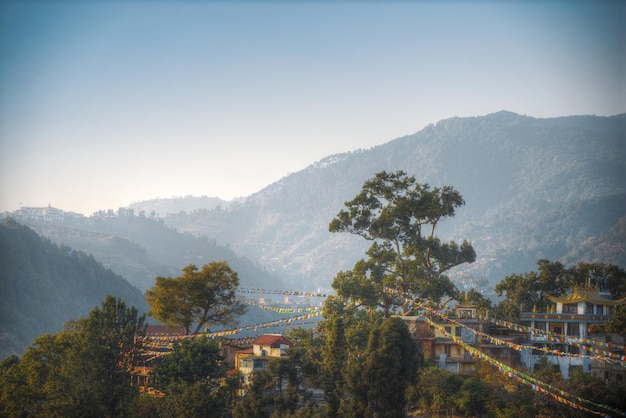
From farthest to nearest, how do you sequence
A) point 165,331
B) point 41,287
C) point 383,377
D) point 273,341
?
point 41,287 → point 165,331 → point 273,341 → point 383,377

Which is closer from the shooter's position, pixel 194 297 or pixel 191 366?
pixel 191 366

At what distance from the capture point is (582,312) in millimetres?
45344

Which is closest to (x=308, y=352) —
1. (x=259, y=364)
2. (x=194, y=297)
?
(x=259, y=364)

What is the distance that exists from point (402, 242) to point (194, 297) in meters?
12.2

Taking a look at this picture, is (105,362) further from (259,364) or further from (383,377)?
(383,377)

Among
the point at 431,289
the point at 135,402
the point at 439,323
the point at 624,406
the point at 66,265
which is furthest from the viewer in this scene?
the point at 66,265

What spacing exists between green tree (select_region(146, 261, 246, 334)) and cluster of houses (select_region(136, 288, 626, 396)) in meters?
2.31

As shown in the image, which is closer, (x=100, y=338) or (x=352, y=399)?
(x=352, y=399)

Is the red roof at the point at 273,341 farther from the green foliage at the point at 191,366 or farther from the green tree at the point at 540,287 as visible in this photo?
the green tree at the point at 540,287

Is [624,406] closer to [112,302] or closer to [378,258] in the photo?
[378,258]

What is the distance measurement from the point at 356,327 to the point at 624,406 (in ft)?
40.2

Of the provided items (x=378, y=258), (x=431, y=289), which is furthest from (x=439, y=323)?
(x=378, y=258)

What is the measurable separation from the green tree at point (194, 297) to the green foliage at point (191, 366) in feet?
19.2

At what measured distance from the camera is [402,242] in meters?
48.5
